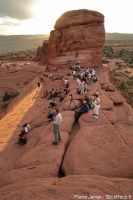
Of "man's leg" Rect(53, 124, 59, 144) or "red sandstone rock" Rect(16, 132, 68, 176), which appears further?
"man's leg" Rect(53, 124, 59, 144)

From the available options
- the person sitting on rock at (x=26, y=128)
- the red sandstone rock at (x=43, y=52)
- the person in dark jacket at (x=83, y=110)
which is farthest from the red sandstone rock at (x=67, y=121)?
the red sandstone rock at (x=43, y=52)

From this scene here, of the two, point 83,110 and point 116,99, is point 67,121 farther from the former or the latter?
point 116,99

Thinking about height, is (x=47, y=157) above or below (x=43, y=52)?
below

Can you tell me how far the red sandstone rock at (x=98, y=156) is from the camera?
1284cm

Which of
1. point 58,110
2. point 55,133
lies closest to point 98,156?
point 55,133

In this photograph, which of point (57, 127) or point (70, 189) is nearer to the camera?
point (70, 189)

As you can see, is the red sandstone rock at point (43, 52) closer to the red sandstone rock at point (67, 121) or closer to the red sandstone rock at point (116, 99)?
A: the red sandstone rock at point (116, 99)

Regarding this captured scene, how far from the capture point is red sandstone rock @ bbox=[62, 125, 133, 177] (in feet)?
42.1

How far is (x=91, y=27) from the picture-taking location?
4316 cm

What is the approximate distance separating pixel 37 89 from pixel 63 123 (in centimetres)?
1848

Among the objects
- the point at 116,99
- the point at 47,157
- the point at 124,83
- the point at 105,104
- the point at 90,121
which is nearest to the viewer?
the point at 47,157

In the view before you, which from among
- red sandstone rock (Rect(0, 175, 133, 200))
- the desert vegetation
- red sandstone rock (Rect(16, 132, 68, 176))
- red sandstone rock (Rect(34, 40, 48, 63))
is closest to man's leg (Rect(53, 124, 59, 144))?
red sandstone rock (Rect(16, 132, 68, 176))

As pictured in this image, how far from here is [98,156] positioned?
13.9 m

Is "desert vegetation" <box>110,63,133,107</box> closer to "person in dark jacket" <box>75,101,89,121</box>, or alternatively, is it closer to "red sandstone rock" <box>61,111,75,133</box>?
"person in dark jacket" <box>75,101,89,121</box>
